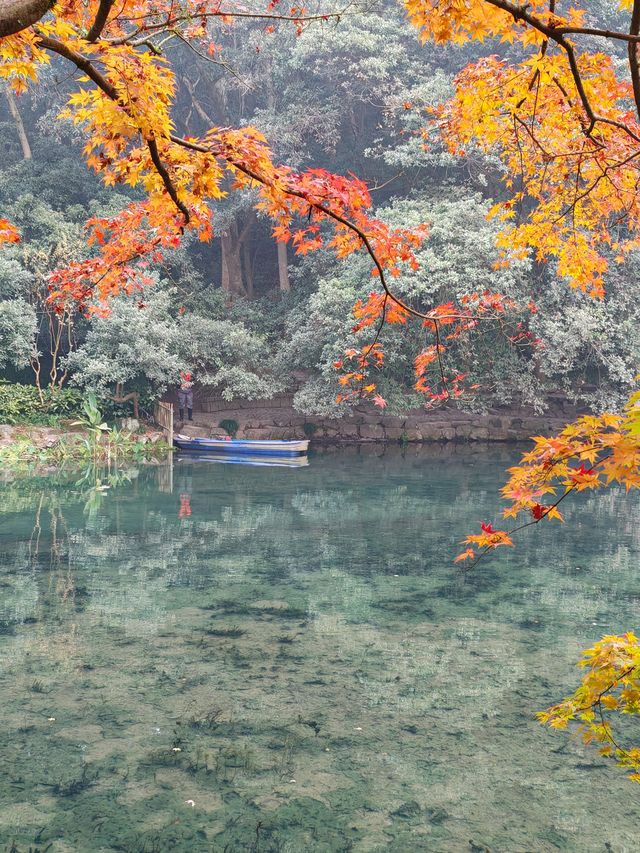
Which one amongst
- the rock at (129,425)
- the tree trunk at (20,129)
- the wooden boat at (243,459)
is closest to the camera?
the wooden boat at (243,459)

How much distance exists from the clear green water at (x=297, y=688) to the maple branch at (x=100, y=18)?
2.64 meters

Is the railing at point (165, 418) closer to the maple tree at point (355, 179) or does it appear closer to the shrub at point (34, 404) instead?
the shrub at point (34, 404)

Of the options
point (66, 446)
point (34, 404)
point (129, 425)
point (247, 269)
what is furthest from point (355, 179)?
point (247, 269)

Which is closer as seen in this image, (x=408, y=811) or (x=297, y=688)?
(x=408, y=811)

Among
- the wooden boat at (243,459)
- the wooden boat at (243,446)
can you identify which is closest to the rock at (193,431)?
the wooden boat at (243,446)

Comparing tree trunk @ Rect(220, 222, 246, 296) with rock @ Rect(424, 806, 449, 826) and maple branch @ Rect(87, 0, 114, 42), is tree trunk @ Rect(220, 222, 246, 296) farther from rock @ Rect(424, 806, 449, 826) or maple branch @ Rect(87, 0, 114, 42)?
rock @ Rect(424, 806, 449, 826)

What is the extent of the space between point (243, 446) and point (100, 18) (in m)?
12.8

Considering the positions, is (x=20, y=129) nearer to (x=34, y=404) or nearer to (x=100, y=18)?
(x=34, y=404)

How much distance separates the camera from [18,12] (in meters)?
2.09

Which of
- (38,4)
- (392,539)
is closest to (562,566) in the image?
(392,539)

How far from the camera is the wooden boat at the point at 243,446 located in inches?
584

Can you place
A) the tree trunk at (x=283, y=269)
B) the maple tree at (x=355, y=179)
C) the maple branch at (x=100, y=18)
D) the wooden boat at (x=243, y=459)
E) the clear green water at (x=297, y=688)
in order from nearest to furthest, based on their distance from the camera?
the maple branch at (x=100, y=18) → the maple tree at (x=355, y=179) → the clear green water at (x=297, y=688) → the wooden boat at (x=243, y=459) → the tree trunk at (x=283, y=269)

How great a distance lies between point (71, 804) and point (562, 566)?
5064 mm

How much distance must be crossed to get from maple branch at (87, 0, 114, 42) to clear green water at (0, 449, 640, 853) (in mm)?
2635
